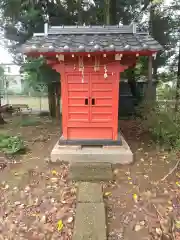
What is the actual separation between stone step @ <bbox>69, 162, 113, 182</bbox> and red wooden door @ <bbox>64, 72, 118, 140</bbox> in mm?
790

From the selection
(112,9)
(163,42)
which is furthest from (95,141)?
(163,42)

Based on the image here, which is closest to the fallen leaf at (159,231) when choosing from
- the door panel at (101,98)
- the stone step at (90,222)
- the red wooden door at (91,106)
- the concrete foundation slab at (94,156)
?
the stone step at (90,222)

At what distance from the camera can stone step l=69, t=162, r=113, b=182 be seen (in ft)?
12.8

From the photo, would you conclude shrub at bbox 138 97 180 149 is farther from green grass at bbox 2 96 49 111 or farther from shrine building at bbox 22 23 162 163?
green grass at bbox 2 96 49 111

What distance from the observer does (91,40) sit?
14.4ft

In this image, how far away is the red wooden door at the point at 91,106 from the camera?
4.69 meters

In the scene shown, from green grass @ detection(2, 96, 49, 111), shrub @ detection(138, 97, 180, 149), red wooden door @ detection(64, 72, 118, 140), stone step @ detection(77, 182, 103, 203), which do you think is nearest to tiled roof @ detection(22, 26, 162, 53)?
red wooden door @ detection(64, 72, 118, 140)

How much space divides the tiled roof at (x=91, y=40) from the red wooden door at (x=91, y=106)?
2.43 feet

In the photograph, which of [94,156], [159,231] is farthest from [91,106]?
[159,231]

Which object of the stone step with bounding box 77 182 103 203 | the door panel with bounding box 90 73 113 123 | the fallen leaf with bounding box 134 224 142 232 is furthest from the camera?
the door panel with bounding box 90 73 113 123

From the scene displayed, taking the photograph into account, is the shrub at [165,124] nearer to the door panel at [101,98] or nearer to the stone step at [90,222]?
the door panel at [101,98]

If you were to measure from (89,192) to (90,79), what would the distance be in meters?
2.46

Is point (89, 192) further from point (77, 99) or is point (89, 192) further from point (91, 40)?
point (91, 40)

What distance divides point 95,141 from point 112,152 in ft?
1.64
